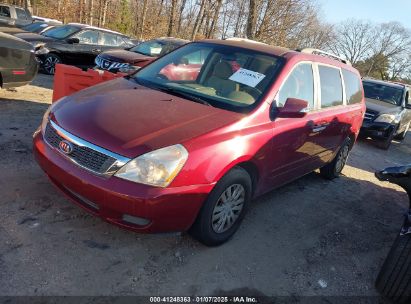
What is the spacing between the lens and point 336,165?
20.1 ft

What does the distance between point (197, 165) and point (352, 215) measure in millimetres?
2976

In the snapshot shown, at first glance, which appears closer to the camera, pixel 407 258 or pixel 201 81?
pixel 407 258

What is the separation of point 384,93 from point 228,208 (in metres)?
10.0

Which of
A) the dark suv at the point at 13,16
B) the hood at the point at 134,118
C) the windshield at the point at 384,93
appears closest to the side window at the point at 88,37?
the dark suv at the point at 13,16

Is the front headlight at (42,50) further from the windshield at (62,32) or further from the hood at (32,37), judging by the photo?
the windshield at (62,32)

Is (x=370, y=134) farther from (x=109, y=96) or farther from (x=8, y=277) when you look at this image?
(x=8, y=277)

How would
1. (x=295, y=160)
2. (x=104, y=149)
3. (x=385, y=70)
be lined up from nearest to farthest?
(x=104, y=149) < (x=295, y=160) < (x=385, y=70)

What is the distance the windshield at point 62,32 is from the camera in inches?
453

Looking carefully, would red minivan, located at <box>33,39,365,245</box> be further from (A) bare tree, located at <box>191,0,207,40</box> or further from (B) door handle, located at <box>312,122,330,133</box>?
(A) bare tree, located at <box>191,0,207,40</box>

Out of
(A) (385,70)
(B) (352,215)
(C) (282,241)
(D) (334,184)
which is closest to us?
(C) (282,241)

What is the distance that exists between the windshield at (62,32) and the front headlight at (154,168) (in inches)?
392

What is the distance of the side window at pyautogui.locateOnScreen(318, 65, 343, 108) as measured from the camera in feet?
15.6

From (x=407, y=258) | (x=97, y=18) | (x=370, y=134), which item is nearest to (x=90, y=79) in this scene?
(x=407, y=258)

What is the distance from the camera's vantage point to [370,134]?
1022 centimetres
